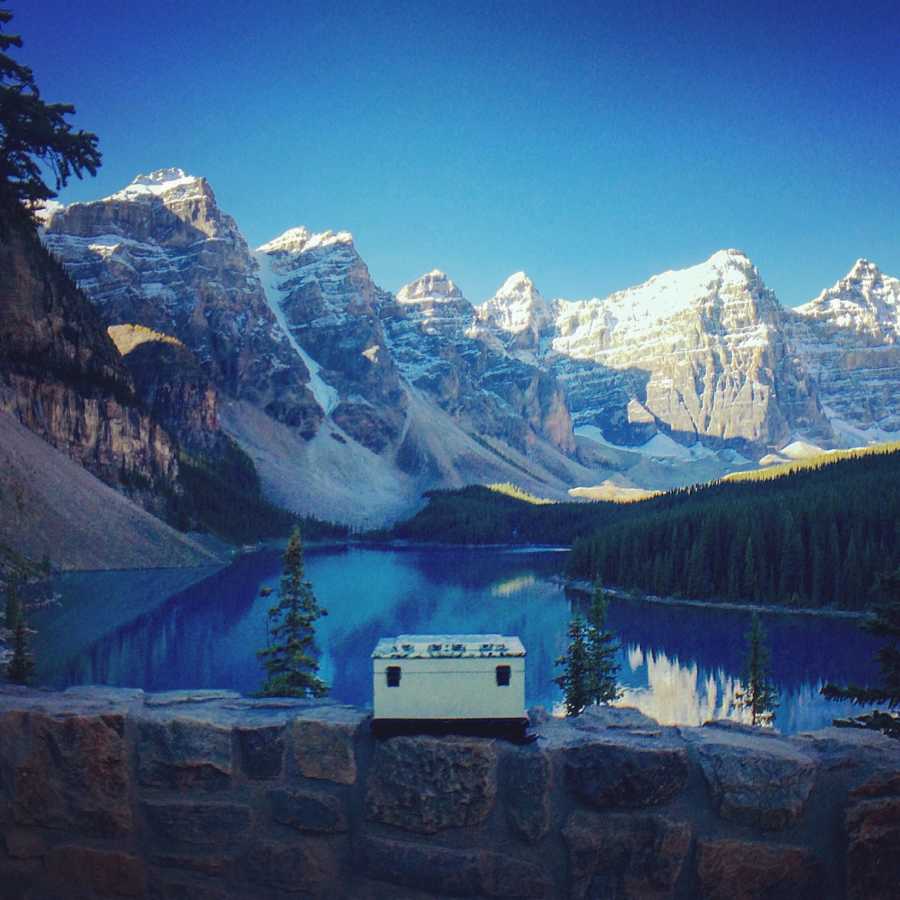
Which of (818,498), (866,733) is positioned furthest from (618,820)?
(818,498)

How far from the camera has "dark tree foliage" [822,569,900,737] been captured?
555 centimetres

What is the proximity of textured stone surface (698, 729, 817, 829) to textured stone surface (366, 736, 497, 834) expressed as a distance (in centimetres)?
137

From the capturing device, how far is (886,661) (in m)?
5.61

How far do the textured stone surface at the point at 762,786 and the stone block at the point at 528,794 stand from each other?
98cm

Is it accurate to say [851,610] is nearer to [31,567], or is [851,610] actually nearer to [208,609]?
[208,609]

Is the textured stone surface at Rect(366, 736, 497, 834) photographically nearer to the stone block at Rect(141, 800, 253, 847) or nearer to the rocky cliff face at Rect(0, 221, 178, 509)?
the stone block at Rect(141, 800, 253, 847)

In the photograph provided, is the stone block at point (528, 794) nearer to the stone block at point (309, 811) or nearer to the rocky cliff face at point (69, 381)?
the stone block at point (309, 811)

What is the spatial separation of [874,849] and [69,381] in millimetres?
155559

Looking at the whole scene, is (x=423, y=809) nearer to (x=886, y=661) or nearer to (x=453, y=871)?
(x=453, y=871)

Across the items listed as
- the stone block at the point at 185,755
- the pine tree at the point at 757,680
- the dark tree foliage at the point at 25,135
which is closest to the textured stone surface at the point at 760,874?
the stone block at the point at 185,755

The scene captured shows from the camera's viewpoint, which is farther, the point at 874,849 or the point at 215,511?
the point at 215,511

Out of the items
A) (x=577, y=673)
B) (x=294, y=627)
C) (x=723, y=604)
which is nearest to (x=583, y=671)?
(x=577, y=673)

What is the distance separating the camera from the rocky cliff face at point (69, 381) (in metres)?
133

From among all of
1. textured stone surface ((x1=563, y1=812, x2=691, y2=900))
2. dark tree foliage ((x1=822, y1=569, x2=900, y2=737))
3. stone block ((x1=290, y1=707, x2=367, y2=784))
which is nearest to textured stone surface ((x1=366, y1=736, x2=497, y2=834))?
stone block ((x1=290, y1=707, x2=367, y2=784))
